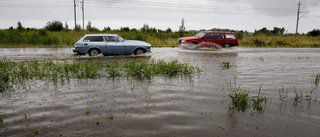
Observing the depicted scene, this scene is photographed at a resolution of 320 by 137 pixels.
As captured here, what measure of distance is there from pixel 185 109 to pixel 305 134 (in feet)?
6.58

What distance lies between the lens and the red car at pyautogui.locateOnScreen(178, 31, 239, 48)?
20078 millimetres

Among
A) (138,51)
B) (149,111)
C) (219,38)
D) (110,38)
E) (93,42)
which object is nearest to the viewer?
(149,111)

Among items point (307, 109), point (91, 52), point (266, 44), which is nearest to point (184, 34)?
point (266, 44)

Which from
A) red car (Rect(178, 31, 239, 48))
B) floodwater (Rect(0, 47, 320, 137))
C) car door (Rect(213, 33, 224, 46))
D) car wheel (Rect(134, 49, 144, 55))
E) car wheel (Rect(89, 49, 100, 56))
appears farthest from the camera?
car door (Rect(213, 33, 224, 46))

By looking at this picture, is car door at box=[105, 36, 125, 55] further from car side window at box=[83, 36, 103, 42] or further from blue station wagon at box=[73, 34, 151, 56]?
car side window at box=[83, 36, 103, 42]

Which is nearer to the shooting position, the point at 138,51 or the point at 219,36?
the point at 138,51

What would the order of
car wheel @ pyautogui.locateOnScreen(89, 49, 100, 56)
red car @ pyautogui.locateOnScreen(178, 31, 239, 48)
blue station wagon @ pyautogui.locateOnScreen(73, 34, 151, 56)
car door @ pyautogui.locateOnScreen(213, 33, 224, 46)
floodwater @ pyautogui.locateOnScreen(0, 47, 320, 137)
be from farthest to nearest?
car door @ pyautogui.locateOnScreen(213, 33, 224, 46), red car @ pyautogui.locateOnScreen(178, 31, 239, 48), car wheel @ pyautogui.locateOnScreen(89, 49, 100, 56), blue station wagon @ pyautogui.locateOnScreen(73, 34, 151, 56), floodwater @ pyautogui.locateOnScreen(0, 47, 320, 137)

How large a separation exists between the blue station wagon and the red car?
22.1 ft

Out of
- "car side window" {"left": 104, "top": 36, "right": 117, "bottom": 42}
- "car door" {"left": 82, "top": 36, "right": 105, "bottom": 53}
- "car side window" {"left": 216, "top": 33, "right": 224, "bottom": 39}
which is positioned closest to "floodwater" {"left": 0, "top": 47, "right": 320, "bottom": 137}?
"car door" {"left": 82, "top": 36, "right": 105, "bottom": 53}

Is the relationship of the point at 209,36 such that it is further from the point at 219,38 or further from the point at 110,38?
the point at 110,38

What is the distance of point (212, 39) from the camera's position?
2041 cm

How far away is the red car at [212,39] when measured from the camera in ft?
65.9

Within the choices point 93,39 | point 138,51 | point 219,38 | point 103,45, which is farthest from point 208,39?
point 93,39

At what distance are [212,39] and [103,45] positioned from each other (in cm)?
1022
